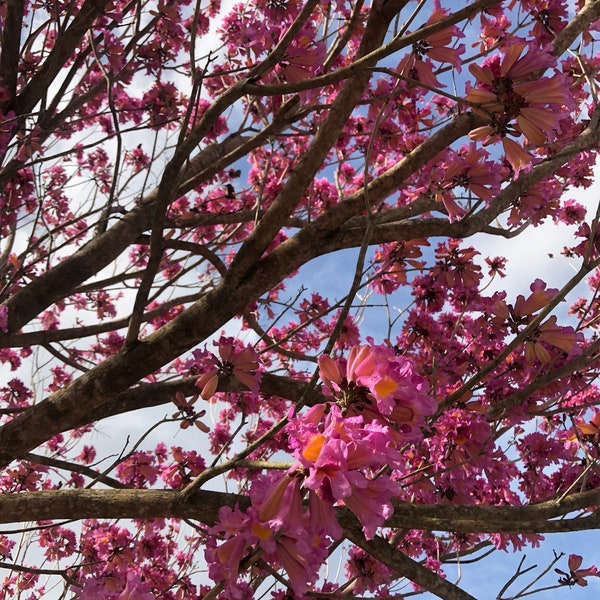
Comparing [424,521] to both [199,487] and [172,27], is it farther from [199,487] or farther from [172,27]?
[172,27]

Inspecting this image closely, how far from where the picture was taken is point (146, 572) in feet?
14.8

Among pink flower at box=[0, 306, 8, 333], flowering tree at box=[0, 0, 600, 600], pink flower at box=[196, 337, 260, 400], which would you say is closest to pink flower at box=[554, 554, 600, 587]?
flowering tree at box=[0, 0, 600, 600]

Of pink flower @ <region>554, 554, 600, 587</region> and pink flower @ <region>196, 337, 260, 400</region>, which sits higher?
pink flower @ <region>196, 337, 260, 400</region>

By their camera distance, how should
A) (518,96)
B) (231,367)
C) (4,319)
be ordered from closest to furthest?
(518,96) < (231,367) < (4,319)

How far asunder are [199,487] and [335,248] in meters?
1.26

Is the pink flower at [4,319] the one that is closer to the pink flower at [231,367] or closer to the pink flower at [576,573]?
the pink flower at [231,367]

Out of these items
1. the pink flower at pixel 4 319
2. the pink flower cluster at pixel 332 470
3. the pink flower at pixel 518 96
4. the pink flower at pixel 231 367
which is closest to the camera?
the pink flower cluster at pixel 332 470

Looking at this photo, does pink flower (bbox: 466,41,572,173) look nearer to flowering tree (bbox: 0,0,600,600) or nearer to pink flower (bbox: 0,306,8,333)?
flowering tree (bbox: 0,0,600,600)

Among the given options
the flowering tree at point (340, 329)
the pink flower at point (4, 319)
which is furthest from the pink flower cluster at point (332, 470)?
the pink flower at point (4, 319)

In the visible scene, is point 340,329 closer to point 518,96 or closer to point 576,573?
point 518,96

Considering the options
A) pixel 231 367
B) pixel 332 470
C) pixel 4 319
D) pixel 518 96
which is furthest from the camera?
pixel 4 319

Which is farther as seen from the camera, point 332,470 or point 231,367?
point 231,367

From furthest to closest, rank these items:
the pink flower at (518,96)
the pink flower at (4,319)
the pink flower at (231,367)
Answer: the pink flower at (4,319), the pink flower at (231,367), the pink flower at (518,96)

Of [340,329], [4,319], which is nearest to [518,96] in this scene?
[340,329]
